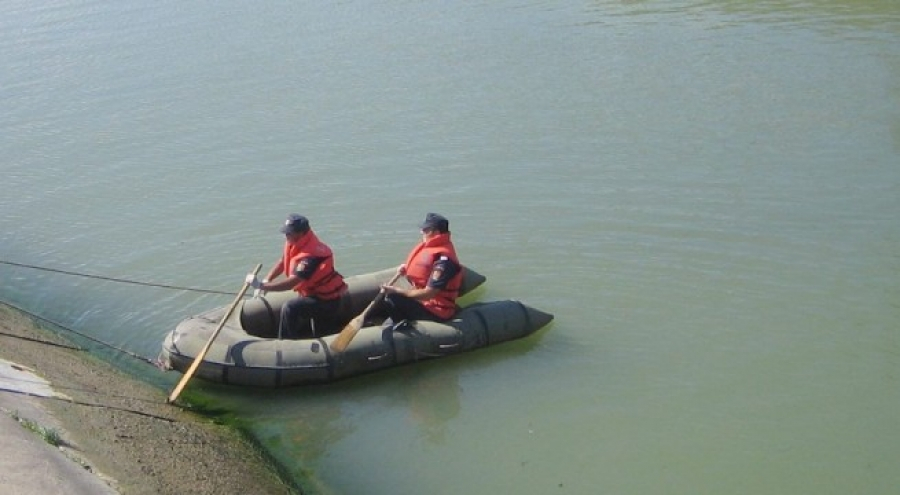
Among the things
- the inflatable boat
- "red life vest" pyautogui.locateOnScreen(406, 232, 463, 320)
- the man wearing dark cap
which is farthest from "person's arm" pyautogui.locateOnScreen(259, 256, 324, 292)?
"red life vest" pyautogui.locateOnScreen(406, 232, 463, 320)

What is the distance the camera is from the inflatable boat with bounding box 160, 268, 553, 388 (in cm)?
952

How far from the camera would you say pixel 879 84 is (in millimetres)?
15375

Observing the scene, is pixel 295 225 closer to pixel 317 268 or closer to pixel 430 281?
pixel 317 268

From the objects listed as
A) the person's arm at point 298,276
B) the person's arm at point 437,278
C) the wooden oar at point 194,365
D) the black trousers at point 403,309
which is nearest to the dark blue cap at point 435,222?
the person's arm at point 437,278

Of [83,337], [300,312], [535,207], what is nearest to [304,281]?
[300,312]

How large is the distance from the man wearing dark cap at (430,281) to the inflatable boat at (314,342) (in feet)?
0.53

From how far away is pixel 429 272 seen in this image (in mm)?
9914

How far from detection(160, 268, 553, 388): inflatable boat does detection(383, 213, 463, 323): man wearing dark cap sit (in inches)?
6.3

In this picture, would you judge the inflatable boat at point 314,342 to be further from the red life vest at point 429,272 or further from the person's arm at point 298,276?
the person's arm at point 298,276

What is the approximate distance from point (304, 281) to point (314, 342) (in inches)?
24.0

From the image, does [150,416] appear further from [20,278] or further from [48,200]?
[48,200]

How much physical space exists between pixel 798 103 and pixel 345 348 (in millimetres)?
8285

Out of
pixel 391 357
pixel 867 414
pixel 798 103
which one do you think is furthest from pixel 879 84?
pixel 391 357

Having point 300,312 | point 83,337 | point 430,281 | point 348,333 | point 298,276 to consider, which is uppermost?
point 298,276
